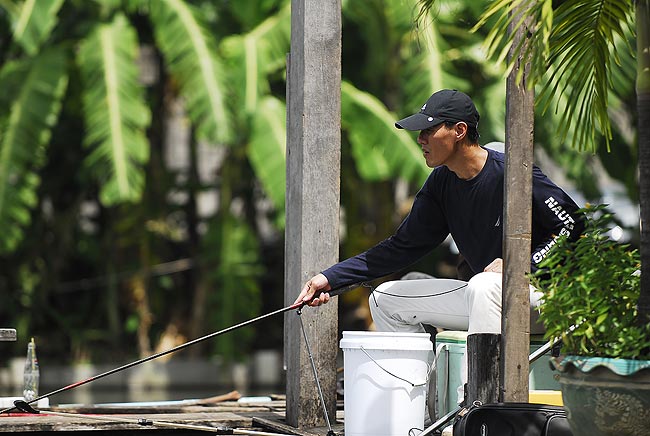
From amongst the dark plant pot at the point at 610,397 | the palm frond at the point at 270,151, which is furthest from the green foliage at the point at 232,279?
the dark plant pot at the point at 610,397

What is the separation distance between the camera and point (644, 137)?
13.7 ft

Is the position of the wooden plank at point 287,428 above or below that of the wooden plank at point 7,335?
below

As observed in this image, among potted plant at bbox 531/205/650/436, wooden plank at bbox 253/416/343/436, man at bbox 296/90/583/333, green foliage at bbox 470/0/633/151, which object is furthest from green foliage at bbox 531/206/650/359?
wooden plank at bbox 253/416/343/436

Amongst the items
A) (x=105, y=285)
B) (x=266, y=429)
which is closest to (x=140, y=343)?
(x=105, y=285)

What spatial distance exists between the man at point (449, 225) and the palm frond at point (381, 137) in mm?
5687

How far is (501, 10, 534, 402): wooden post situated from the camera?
15.5ft

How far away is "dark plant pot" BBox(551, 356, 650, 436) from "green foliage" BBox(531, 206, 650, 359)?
2.4 inches

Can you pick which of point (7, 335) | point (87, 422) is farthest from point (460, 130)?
point (7, 335)

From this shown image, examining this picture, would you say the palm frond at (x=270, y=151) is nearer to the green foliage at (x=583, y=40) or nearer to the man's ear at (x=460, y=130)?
the man's ear at (x=460, y=130)

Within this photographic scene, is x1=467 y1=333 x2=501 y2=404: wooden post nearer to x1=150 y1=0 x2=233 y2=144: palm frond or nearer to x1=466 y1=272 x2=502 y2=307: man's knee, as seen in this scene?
x1=466 y1=272 x2=502 y2=307: man's knee

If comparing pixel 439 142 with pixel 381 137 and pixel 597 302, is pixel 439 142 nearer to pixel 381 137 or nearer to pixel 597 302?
pixel 597 302

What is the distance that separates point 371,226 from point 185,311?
242 cm

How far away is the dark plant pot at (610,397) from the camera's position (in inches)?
148

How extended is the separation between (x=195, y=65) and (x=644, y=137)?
7707mm
